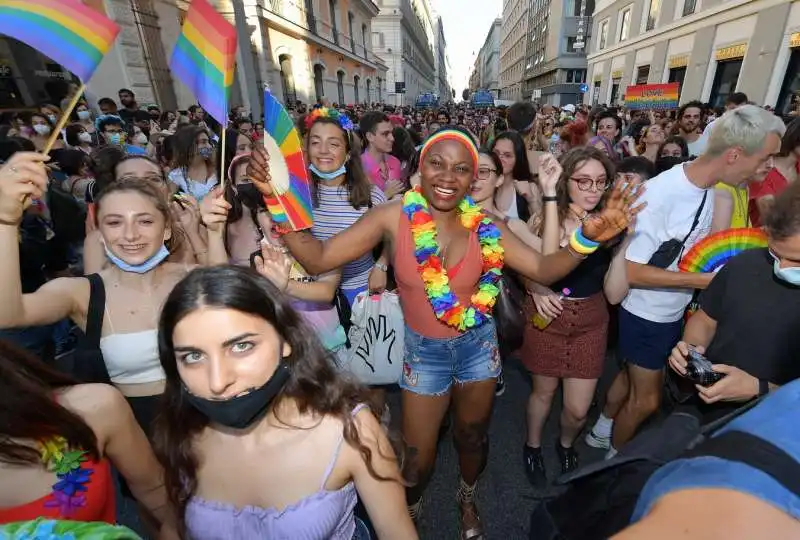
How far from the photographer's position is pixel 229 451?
1.36m

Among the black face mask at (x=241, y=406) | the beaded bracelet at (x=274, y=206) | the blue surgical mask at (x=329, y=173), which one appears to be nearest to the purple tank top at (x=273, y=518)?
the black face mask at (x=241, y=406)

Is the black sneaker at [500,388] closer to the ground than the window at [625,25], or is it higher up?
closer to the ground

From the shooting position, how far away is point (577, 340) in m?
2.44

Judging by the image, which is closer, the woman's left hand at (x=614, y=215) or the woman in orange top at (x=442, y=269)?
the woman's left hand at (x=614, y=215)

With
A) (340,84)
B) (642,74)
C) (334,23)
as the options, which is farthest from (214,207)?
(334,23)

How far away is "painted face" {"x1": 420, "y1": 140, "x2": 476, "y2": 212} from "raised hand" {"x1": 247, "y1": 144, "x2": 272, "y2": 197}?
78 cm

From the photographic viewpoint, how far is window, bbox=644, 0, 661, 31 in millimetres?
23578

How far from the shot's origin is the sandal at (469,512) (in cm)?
234

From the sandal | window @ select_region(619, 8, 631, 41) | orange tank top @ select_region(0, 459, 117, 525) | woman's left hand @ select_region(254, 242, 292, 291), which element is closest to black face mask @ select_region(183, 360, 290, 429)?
orange tank top @ select_region(0, 459, 117, 525)

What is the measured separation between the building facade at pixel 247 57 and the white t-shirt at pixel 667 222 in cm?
339

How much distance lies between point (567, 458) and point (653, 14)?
30.8m

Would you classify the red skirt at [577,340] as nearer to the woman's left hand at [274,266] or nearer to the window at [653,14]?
the woman's left hand at [274,266]

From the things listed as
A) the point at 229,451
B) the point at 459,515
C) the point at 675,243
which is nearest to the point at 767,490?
the point at 229,451

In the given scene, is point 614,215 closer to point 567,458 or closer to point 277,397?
point 277,397
